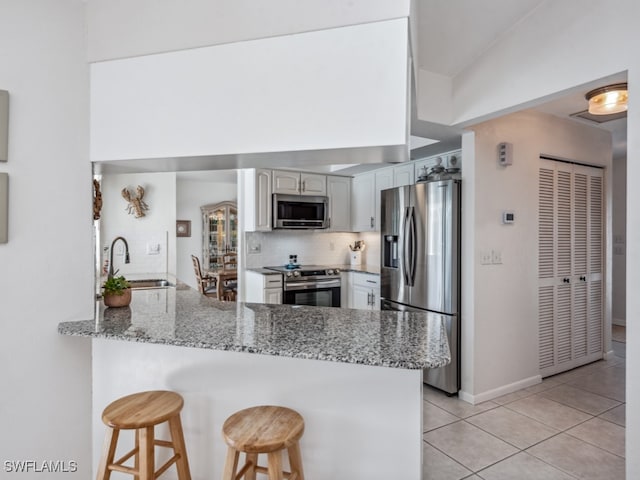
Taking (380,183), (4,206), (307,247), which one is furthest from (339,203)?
(4,206)

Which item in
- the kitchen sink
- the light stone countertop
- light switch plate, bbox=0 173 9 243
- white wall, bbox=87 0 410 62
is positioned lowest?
the kitchen sink

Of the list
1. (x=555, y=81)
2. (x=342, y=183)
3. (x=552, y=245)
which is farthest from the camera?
(x=342, y=183)

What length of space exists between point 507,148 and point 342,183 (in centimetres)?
239

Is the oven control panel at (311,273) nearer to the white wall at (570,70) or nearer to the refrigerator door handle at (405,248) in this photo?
the refrigerator door handle at (405,248)

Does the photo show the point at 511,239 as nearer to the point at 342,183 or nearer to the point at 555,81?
the point at 555,81

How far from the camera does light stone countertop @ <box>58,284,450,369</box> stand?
1.25m

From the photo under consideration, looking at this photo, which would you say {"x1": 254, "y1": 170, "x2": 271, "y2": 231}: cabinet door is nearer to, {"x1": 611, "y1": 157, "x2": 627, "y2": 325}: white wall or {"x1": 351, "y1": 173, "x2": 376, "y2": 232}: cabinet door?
{"x1": 351, "y1": 173, "x2": 376, "y2": 232}: cabinet door

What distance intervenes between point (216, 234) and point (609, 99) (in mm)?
5989

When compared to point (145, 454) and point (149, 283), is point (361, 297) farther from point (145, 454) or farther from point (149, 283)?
point (145, 454)

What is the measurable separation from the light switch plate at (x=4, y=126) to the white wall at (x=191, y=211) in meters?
5.03

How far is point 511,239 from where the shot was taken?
10.4 ft

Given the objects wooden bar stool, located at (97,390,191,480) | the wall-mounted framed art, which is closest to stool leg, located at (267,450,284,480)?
wooden bar stool, located at (97,390,191,480)

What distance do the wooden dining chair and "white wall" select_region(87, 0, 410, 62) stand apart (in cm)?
421

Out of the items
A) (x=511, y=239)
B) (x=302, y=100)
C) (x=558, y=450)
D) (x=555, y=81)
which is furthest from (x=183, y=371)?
(x=511, y=239)
